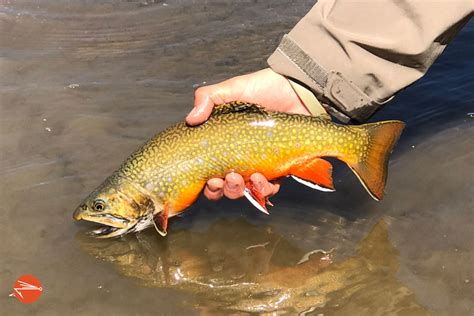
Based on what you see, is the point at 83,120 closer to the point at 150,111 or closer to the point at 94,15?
the point at 150,111

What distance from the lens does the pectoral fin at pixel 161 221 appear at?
3.92m

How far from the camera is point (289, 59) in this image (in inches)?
164

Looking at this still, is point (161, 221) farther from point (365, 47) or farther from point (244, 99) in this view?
point (365, 47)

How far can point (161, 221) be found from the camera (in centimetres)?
397

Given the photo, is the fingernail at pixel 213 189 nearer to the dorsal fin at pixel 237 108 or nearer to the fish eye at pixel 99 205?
the dorsal fin at pixel 237 108

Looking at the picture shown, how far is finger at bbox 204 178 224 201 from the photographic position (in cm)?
398

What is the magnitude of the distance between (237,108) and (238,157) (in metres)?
0.32

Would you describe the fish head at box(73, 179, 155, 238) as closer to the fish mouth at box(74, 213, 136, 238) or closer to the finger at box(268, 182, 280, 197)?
the fish mouth at box(74, 213, 136, 238)

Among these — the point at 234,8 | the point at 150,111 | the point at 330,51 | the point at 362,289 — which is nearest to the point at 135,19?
the point at 234,8

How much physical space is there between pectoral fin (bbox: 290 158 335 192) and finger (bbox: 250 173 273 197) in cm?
19

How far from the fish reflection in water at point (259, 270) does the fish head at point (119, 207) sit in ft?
0.74

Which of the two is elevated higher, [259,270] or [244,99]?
[244,99]

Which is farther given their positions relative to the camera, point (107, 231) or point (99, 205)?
point (107, 231)

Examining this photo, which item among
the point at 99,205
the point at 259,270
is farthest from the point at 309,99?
the point at 99,205
